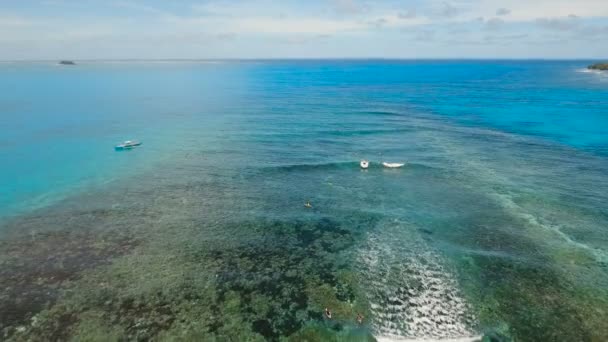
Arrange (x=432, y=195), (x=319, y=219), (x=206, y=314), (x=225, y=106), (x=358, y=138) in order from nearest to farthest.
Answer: (x=206, y=314) < (x=319, y=219) < (x=432, y=195) < (x=358, y=138) < (x=225, y=106)

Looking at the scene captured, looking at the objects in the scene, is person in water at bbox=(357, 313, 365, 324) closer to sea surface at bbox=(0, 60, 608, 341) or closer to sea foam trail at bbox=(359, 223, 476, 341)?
sea surface at bbox=(0, 60, 608, 341)

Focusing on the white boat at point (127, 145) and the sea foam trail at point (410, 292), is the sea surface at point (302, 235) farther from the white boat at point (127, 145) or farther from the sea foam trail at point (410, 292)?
the white boat at point (127, 145)

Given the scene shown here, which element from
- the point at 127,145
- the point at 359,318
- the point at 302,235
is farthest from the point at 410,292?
the point at 127,145

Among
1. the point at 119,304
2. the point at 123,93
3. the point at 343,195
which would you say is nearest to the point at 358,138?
the point at 343,195

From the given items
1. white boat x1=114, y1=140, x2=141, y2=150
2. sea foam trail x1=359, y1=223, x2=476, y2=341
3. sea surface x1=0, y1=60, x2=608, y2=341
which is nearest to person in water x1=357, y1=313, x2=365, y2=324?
sea surface x1=0, y1=60, x2=608, y2=341

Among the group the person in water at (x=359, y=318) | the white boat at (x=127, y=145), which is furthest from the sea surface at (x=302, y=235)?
the white boat at (x=127, y=145)

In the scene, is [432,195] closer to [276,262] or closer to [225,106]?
[276,262]
